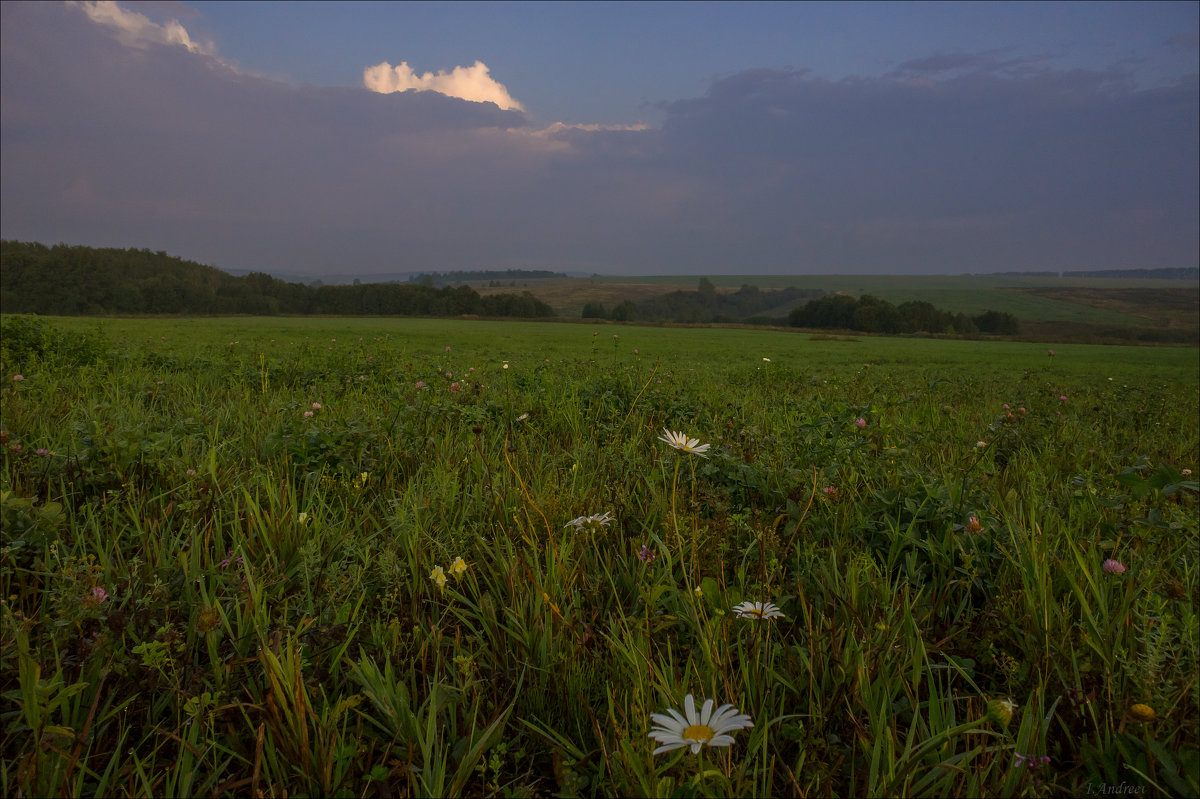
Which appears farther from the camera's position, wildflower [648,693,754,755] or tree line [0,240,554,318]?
tree line [0,240,554,318]

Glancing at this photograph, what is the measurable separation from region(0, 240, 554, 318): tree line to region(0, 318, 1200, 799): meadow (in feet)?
212

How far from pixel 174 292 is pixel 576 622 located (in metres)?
76.4

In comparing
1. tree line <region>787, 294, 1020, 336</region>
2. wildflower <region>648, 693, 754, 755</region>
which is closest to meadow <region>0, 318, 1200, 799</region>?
wildflower <region>648, 693, 754, 755</region>

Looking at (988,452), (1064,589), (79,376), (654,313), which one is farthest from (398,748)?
(654,313)

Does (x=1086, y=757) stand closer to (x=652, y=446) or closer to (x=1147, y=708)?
(x=1147, y=708)

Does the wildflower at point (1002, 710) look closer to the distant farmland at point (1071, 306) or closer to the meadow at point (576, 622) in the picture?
the meadow at point (576, 622)

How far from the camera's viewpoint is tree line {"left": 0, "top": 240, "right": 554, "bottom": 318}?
197 ft

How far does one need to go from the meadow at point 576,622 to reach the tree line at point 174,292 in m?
64.6

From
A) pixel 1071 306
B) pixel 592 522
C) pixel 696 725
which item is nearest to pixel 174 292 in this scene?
pixel 592 522

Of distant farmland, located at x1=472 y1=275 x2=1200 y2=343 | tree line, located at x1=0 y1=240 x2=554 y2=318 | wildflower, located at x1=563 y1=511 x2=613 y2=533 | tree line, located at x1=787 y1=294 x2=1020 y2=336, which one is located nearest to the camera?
→ wildflower, located at x1=563 y1=511 x2=613 y2=533

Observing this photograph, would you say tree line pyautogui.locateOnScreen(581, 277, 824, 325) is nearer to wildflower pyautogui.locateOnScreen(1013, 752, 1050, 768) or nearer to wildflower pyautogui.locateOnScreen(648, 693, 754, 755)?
wildflower pyautogui.locateOnScreen(1013, 752, 1050, 768)

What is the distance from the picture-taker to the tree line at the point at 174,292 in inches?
2359

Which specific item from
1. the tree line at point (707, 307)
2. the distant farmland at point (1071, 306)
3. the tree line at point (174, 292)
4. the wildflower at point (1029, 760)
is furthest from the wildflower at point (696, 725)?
the tree line at point (707, 307)

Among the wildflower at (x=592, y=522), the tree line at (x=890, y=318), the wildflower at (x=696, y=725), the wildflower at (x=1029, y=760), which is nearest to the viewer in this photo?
the wildflower at (x=696, y=725)
